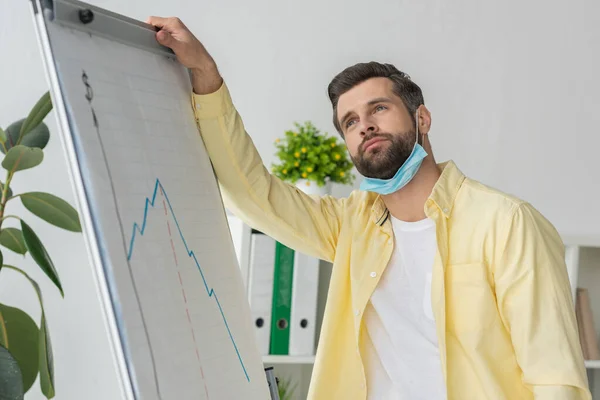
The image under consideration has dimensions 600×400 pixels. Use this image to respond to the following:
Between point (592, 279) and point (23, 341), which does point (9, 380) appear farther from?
point (592, 279)

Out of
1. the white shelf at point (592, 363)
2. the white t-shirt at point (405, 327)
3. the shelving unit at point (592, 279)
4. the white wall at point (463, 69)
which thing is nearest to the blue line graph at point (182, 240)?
the white t-shirt at point (405, 327)

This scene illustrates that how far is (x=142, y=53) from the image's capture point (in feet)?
3.63

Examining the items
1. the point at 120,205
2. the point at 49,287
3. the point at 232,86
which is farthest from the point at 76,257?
the point at 120,205

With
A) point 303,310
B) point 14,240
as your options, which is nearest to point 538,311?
point 303,310

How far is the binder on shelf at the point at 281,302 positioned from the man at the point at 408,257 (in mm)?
526

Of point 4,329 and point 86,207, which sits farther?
point 4,329

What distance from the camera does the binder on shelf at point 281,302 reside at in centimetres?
214

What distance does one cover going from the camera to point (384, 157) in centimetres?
150

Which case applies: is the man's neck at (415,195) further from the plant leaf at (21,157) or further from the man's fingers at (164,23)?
the plant leaf at (21,157)

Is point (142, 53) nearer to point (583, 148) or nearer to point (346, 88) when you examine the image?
point (346, 88)

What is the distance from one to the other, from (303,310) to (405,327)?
0.71 m

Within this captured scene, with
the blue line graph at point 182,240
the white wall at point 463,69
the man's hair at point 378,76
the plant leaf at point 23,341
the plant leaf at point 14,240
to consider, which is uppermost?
the white wall at point 463,69

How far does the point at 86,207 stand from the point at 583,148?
2129 millimetres

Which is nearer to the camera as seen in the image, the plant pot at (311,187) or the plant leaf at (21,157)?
the plant leaf at (21,157)
